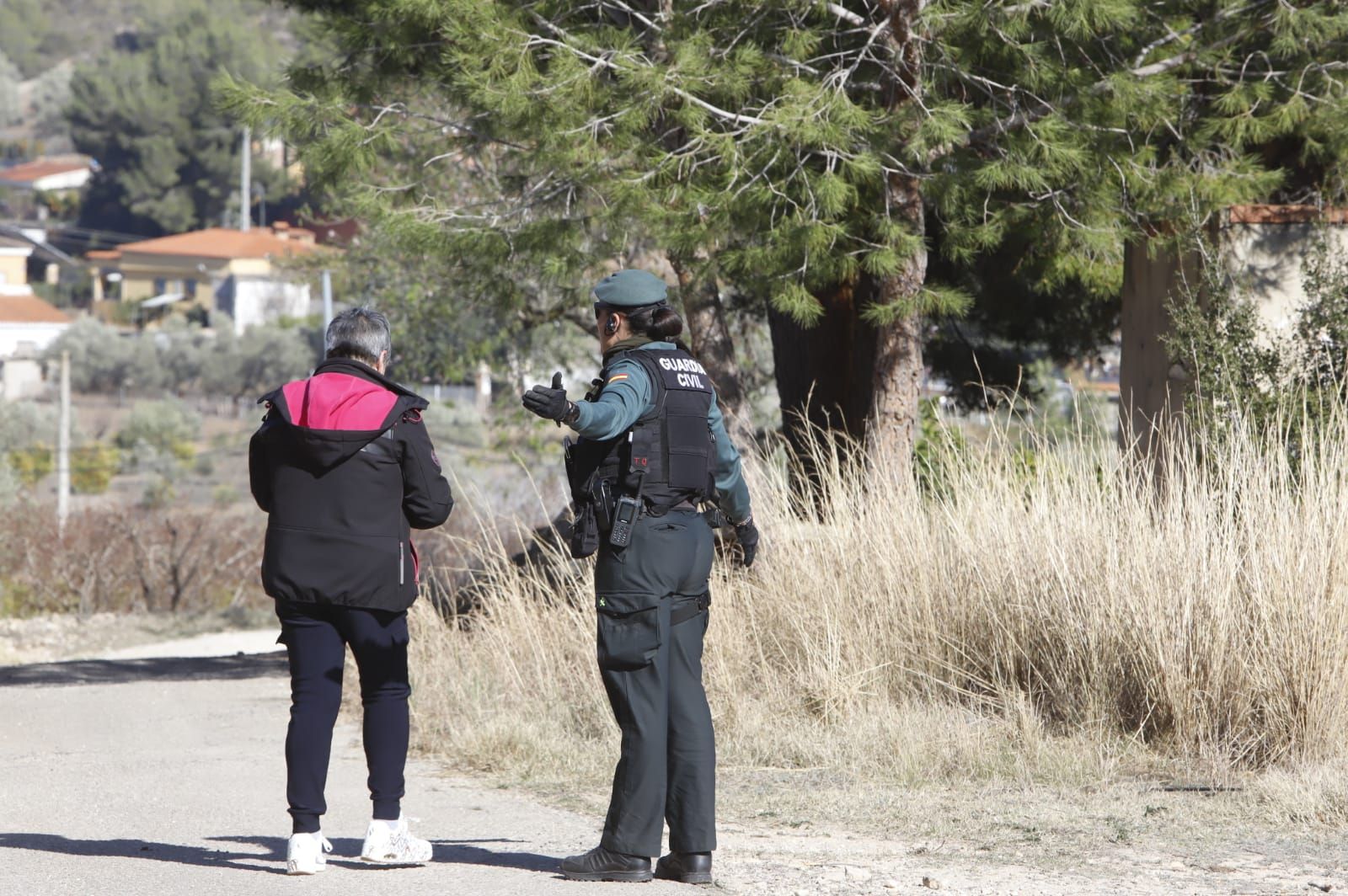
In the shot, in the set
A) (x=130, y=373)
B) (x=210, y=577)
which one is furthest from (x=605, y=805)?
(x=130, y=373)

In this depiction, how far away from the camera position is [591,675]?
8.22 meters

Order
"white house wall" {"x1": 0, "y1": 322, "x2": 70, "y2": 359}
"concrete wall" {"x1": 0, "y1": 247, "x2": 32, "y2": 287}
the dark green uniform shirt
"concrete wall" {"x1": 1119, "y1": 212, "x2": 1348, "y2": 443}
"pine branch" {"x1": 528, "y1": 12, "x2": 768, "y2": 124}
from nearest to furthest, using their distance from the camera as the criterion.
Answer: the dark green uniform shirt → "pine branch" {"x1": 528, "y1": 12, "x2": 768, "y2": 124} → "concrete wall" {"x1": 1119, "y1": 212, "x2": 1348, "y2": 443} → "white house wall" {"x1": 0, "y1": 322, "x2": 70, "y2": 359} → "concrete wall" {"x1": 0, "y1": 247, "x2": 32, "y2": 287}

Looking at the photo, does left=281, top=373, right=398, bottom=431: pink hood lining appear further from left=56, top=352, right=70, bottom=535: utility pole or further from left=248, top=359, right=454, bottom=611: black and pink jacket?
left=56, top=352, right=70, bottom=535: utility pole

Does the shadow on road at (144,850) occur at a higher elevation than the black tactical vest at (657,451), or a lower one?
lower

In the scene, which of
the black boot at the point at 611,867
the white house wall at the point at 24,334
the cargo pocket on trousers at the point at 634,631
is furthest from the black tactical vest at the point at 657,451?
the white house wall at the point at 24,334

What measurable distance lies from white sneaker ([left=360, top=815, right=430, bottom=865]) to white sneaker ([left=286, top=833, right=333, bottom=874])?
0.17 metres

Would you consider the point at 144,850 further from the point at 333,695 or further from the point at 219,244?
the point at 219,244

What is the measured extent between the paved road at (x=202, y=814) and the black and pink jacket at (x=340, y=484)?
915 mm

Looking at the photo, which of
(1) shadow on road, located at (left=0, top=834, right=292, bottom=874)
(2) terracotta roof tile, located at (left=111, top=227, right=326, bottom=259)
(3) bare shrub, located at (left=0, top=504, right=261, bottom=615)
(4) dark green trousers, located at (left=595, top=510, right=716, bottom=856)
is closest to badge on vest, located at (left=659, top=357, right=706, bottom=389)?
(4) dark green trousers, located at (left=595, top=510, right=716, bottom=856)

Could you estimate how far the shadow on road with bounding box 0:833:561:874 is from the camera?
5.44 metres

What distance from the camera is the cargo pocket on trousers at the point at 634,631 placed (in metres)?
5.01

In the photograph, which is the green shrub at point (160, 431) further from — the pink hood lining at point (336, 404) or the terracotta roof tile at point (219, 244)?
the pink hood lining at point (336, 404)

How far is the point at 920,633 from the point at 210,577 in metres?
18.4

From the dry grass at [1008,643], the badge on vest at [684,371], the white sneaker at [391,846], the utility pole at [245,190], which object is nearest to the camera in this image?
the badge on vest at [684,371]
